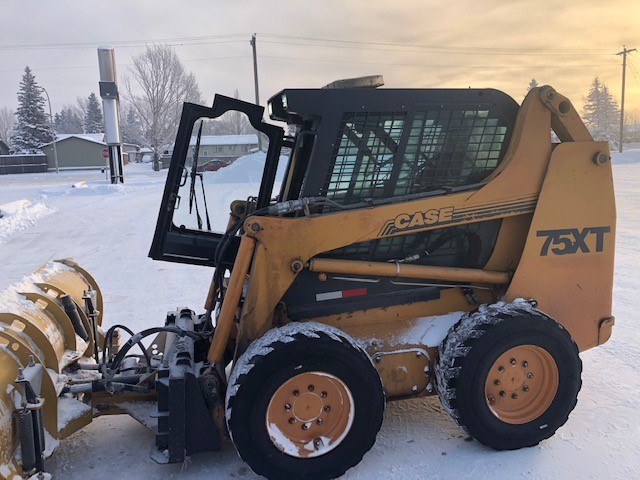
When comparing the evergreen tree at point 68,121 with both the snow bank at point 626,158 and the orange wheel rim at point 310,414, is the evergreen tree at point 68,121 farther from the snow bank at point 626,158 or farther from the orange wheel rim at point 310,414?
the orange wheel rim at point 310,414

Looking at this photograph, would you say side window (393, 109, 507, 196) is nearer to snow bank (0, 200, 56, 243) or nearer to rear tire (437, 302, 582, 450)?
rear tire (437, 302, 582, 450)

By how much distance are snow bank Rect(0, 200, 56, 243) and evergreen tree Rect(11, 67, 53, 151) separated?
51.7 metres

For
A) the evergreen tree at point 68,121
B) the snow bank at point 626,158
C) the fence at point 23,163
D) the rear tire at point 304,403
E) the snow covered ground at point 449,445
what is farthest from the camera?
the evergreen tree at point 68,121

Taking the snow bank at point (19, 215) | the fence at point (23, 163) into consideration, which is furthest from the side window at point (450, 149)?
the fence at point (23, 163)

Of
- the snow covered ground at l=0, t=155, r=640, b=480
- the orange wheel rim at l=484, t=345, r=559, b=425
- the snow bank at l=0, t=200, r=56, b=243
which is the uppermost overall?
the snow bank at l=0, t=200, r=56, b=243

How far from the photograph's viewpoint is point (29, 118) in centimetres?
6212

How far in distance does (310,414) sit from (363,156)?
166 cm

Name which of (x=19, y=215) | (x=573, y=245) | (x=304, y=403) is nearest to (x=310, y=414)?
(x=304, y=403)

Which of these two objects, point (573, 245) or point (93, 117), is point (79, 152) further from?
point (573, 245)

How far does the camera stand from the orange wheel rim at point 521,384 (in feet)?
11.1

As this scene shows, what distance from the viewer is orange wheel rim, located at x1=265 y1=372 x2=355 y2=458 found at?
3.11 metres

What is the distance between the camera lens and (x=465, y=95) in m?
3.48

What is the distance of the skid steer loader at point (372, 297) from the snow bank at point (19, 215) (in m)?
9.93

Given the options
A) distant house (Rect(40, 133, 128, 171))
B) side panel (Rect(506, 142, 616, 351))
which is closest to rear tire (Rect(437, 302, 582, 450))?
side panel (Rect(506, 142, 616, 351))
